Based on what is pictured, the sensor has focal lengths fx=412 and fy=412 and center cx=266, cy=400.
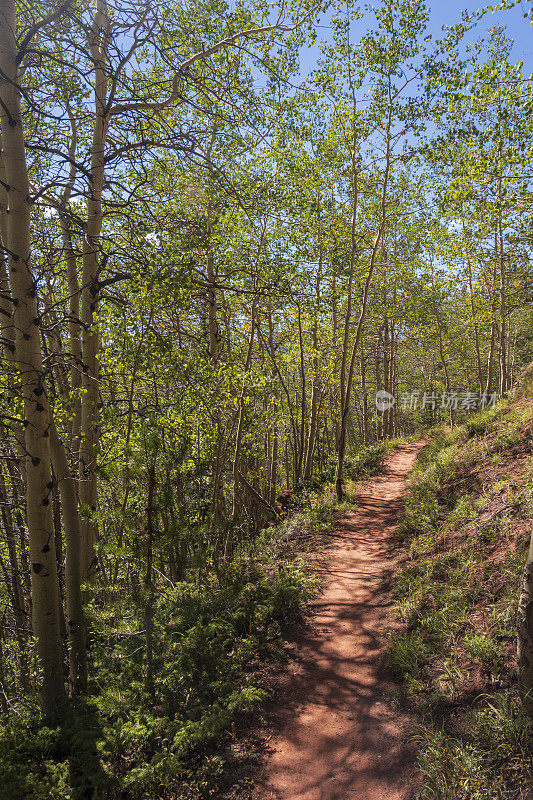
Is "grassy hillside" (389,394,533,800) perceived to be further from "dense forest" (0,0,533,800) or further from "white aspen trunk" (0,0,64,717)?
"white aspen trunk" (0,0,64,717)

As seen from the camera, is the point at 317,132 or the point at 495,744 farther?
the point at 317,132

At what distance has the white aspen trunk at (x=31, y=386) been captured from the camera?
3.53 m

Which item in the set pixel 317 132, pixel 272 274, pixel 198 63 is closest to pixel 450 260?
pixel 317 132

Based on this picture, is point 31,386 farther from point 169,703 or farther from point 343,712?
point 343,712

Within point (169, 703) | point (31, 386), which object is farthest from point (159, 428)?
point (169, 703)

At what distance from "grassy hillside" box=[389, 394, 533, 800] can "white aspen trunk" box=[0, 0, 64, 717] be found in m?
3.36

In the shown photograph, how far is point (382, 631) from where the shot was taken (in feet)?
16.4

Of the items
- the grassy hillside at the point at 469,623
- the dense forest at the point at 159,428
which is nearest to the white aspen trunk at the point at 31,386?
the dense forest at the point at 159,428

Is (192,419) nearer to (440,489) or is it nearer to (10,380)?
(10,380)

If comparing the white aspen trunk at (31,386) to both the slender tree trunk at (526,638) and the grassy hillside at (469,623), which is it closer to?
the grassy hillside at (469,623)

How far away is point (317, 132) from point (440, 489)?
347 inches

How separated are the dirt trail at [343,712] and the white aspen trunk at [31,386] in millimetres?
2222

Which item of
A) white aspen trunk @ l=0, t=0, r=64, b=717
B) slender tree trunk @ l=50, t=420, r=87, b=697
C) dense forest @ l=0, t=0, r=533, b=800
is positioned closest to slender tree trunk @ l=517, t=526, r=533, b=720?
dense forest @ l=0, t=0, r=533, b=800

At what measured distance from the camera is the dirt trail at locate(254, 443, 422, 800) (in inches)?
125
